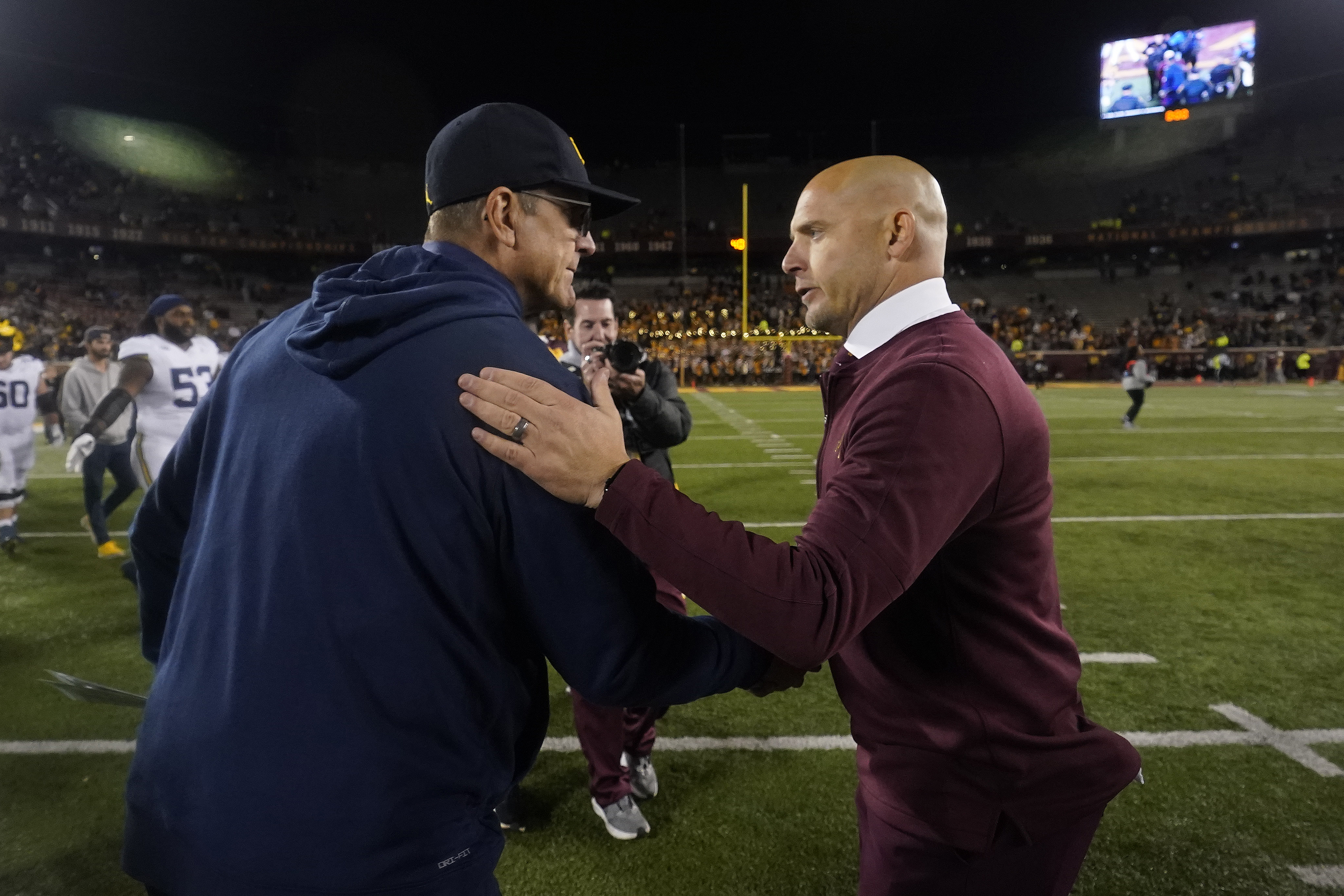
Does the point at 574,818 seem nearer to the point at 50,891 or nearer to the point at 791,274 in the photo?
the point at 50,891

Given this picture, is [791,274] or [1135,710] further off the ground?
[791,274]

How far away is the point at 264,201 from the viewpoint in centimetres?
4538

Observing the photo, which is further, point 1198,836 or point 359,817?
point 1198,836

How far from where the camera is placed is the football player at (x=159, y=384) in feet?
19.7

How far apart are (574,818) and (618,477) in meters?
2.31

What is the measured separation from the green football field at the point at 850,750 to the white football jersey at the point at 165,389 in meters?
1.22

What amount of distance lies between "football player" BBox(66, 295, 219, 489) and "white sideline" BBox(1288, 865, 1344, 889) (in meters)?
6.68

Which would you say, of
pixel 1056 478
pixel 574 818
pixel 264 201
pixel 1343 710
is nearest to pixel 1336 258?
pixel 1056 478

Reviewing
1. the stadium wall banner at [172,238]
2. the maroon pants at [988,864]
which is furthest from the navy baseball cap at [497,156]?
the stadium wall banner at [172,238]

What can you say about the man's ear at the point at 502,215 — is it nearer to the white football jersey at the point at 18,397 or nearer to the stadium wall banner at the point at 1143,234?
the white football jersey at the point at 18,397

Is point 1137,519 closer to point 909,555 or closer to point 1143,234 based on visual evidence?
point 909,555

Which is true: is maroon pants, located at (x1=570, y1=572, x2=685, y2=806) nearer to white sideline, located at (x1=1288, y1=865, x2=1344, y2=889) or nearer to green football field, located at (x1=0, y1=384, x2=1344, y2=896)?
green football field, located at (x1=0, y1=384, x2=1344, y2=896)

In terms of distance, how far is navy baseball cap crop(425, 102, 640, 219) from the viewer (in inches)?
55.5

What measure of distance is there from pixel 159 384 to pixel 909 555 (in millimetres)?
6487
